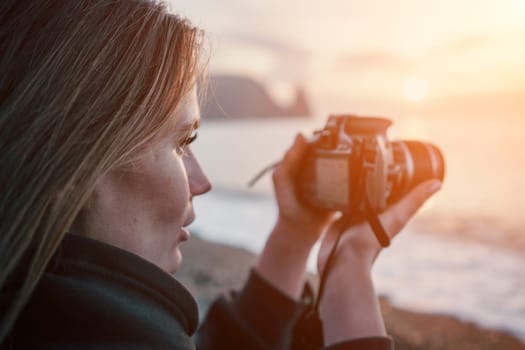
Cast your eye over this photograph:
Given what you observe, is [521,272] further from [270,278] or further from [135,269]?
[135,269]

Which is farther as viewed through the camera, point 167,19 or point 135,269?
point 167,19

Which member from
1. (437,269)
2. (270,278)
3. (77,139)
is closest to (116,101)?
(77,139)

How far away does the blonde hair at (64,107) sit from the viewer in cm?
71

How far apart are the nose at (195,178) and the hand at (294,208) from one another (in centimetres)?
60

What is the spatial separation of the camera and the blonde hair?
74cm

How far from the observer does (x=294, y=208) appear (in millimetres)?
1571

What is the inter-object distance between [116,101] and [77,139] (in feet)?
0.29

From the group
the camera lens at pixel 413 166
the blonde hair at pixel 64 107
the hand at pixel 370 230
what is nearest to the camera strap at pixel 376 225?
the hand at pixel 370 230

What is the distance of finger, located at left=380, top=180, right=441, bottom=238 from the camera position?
1396 millimetres

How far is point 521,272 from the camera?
5684mm

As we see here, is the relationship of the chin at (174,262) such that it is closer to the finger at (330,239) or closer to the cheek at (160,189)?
the cheek at (160,189)

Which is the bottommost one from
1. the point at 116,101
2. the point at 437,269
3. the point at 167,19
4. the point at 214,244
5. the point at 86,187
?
the point at 214,244

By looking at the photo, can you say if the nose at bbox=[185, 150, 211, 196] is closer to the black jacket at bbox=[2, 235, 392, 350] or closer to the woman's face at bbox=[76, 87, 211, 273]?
the woman's face at bbox=[76, 87, 211, 273]

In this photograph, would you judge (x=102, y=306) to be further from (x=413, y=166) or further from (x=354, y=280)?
(x=413, y=166)
